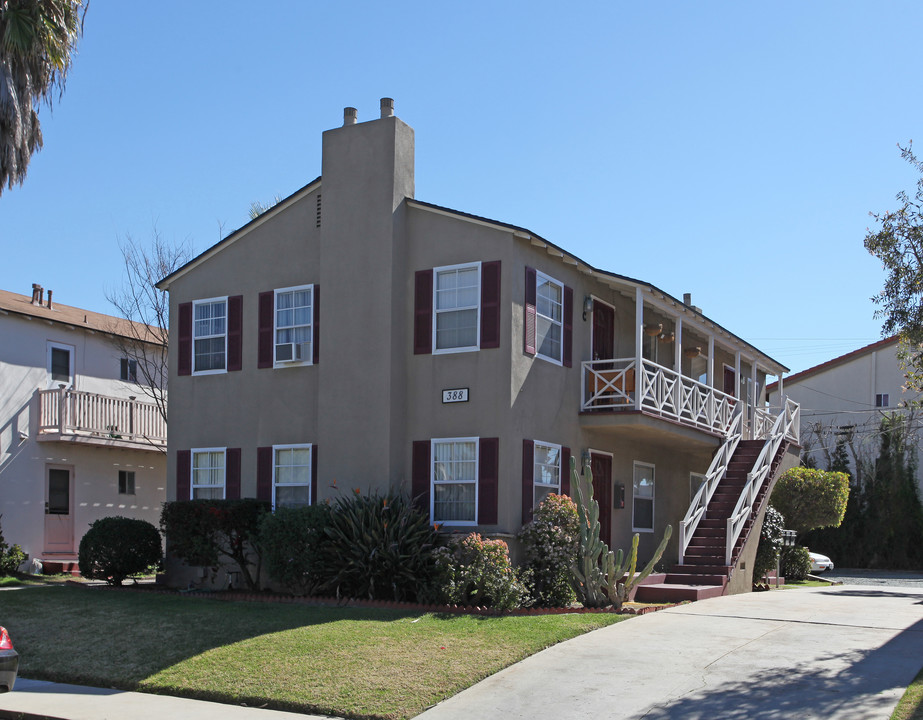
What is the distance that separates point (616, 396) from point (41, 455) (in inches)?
561

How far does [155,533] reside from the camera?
61.9 ft

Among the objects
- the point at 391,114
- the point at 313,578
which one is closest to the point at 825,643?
the point at 313,578

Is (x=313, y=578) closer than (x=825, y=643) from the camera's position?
No

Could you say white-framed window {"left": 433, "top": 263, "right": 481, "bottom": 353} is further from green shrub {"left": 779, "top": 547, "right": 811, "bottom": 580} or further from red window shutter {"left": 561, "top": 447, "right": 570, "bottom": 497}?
green shrub {"left": 779, "top": 547, "right": 811, "bottom": 580}

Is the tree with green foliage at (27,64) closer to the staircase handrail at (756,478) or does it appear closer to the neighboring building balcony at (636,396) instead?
the neighboring building balcony at (636,396)

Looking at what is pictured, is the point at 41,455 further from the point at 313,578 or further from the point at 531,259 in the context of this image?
the point at 531,259

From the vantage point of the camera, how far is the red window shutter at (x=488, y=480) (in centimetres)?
1627

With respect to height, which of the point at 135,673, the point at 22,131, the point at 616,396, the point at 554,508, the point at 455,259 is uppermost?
the point at 22,131

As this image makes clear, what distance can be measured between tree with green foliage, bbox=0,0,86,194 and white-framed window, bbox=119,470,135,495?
32.5 feet

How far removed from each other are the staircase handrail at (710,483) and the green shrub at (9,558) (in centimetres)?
1405

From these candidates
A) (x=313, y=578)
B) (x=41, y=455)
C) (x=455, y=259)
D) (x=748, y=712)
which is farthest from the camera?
(x=41, y=455)

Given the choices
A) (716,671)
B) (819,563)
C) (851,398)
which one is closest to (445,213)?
(716,671)

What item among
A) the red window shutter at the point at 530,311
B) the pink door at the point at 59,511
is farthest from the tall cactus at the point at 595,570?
the pink door at the point at 59,511

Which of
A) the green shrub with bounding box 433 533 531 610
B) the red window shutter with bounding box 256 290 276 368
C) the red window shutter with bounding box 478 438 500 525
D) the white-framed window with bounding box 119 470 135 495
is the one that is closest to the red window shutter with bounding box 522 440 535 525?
the red window shutter with bounding box 478 438 500 525
